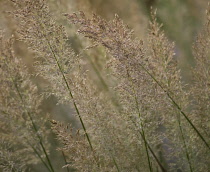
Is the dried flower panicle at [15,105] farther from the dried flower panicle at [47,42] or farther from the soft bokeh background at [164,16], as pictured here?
the soft bokeh background at [164,16]

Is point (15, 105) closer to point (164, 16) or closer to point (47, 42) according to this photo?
point (47, 42)

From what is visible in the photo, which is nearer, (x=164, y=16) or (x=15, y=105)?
(x=15, y=105)

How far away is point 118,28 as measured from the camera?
88 cm

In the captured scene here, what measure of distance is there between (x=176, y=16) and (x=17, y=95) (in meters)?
1.11

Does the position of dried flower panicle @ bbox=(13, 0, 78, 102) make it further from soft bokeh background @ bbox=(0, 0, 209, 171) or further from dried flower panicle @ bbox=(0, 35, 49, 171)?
soft bokeh background @ bbox=(0, 0, 209, 171)

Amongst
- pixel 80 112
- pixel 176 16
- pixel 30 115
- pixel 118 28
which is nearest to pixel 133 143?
pixel 80 112

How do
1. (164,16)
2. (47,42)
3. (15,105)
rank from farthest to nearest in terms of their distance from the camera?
(164,16) → (15,105) → (47,42)

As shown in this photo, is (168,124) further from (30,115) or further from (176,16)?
(176,16)

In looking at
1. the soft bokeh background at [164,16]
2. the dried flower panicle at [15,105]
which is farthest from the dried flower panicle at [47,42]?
the soft bokeh background at [164,16]

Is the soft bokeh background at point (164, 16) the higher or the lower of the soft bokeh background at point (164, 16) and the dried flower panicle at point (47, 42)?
the higher

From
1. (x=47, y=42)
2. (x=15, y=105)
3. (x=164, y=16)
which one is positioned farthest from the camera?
(x=164, y=16)

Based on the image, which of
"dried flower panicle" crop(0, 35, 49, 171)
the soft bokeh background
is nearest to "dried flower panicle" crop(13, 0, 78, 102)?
"dried flower panicle" crop(0, 35, 49, 171)

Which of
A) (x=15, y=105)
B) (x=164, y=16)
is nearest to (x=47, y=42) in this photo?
(x=15, y=105)

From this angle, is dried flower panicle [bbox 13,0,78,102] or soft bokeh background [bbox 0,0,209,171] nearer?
dried flower panicle [bbox 13,0,78,102]
